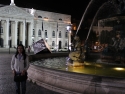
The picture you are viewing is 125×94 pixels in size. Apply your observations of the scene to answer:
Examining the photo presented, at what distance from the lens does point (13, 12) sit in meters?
73.0

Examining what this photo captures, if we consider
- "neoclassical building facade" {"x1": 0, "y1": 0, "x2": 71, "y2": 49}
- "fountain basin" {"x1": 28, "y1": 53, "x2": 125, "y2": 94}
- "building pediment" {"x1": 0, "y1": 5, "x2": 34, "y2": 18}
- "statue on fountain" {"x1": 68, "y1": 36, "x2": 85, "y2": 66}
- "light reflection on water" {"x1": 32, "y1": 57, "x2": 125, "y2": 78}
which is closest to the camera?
"fountain basin" {"x1": 28, "y1": 53, "x2": 125, "y2": 94}

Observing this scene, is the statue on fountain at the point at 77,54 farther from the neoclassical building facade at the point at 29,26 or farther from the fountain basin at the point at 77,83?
the neoclassical building facade at the point at 29,26

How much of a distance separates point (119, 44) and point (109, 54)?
0.82 m

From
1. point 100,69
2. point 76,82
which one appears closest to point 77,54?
point 100,69

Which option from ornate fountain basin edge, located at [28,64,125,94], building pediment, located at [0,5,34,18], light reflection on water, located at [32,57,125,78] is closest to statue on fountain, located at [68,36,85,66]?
light reflection on water, located at [32,57,125,78]

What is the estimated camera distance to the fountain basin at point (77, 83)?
5969 millimetres

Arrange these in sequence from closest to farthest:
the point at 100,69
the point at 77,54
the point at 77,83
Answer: the point at 77,83
the point at 100,69
the point at 77,54

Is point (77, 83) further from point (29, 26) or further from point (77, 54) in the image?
point (29, 26)

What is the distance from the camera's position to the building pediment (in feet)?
232

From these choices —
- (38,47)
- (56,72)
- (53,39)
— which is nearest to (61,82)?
(56,72)

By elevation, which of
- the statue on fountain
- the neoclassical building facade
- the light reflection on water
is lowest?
the light reflection on water

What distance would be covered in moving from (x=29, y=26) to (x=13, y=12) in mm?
8198

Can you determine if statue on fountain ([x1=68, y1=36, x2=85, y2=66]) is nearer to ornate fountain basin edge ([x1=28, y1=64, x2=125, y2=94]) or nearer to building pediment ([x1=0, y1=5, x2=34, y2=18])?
ornate fountain basin edge ([x1=28, y1=64, x2=125, y2=94])

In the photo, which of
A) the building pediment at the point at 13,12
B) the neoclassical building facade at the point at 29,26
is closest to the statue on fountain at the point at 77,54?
the neoclassical building facade at the point at 29,26
